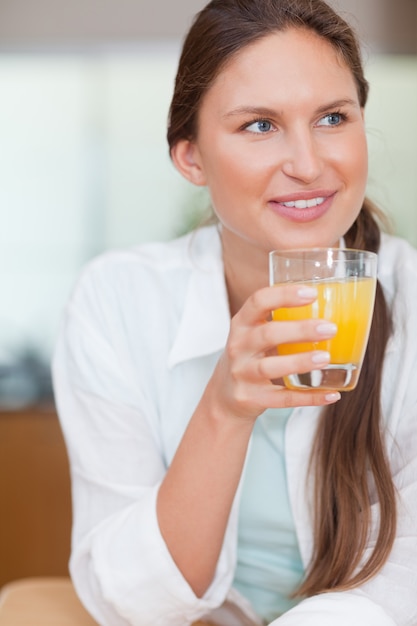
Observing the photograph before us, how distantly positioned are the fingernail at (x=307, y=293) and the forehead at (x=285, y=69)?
41 cm

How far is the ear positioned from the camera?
167cm

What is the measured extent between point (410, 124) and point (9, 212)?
1866mm

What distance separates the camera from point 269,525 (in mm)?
1689

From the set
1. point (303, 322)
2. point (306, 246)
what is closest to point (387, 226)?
point (306, 246)

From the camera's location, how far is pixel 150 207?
14.9 feet

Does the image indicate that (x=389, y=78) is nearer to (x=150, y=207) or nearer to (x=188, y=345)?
(x=150, y=207)

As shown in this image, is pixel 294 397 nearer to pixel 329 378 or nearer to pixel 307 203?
pixel 329 378

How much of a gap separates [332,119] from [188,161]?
12.6 inches

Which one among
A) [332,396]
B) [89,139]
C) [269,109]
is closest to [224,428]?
[332,396]

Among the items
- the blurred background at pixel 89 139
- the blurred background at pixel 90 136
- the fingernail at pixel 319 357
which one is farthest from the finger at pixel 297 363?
the blurred background at pixel 90 136

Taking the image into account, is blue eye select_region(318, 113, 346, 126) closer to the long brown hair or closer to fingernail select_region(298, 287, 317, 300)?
the long brown hair

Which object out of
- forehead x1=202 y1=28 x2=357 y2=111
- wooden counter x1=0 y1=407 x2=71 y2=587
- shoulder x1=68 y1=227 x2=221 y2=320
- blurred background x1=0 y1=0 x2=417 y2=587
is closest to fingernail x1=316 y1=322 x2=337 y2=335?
forehead x1=202 y1=28 x2=357 y2=111

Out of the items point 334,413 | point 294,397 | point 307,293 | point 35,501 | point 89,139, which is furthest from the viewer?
point 89,139

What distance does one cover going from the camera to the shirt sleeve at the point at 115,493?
152 centimetres
